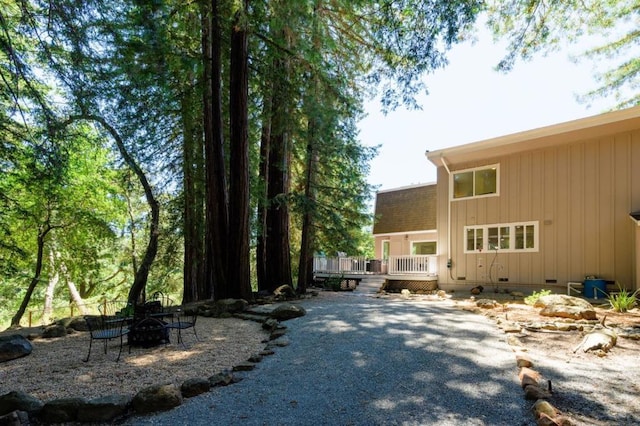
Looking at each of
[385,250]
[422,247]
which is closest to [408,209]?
[422,247]

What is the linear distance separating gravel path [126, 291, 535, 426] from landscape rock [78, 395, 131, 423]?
18cm

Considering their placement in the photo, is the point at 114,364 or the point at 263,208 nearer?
the point at 114,364

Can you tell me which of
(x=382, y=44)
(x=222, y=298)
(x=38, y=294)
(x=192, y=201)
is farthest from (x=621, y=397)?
(x=38, y=294)

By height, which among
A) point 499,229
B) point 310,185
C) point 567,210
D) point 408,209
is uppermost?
point 310,185

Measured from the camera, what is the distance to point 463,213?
1323 cm

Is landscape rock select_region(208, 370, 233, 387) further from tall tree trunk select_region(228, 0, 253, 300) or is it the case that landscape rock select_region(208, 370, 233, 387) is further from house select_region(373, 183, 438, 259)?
house select_region(373, 183, 438, 259)

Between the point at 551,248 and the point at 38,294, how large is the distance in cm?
2716

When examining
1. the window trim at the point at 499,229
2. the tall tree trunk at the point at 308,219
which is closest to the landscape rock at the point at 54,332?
the tall tree trunk at the point at 308,219

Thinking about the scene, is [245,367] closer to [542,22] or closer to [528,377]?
[528,377]

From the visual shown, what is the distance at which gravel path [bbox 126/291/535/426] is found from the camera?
10.1ft

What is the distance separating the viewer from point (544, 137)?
1102cm

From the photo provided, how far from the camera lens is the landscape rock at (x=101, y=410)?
10.5ft

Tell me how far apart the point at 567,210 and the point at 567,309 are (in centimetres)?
535

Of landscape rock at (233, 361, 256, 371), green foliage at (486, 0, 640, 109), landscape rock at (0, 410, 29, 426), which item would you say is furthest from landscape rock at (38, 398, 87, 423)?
green foliage at (486, 0, 640, 109)
